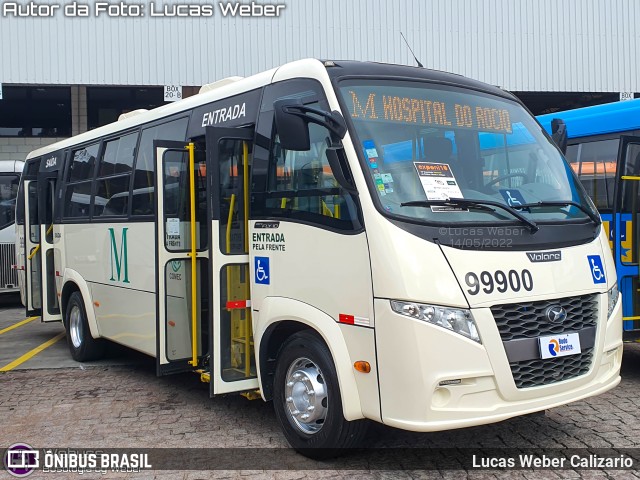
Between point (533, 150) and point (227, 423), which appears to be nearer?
point (533, 150)

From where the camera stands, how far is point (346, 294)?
444 centimetres

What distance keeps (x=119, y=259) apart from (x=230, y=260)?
2388 mm

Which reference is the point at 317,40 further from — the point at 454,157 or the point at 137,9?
the point at 454,157

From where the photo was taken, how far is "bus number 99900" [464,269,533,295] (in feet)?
13.7

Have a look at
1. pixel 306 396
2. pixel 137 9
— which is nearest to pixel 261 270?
pixel 306 396

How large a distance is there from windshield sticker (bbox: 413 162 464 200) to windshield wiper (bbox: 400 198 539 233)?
0.05 meters

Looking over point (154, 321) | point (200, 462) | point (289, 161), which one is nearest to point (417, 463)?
point (200, 462)

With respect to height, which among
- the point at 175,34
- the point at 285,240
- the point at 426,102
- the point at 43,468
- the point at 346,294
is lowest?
the point at 43,468

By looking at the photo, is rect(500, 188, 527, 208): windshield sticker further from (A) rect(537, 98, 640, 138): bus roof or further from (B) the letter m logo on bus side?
(B) the letter m logo on bus side

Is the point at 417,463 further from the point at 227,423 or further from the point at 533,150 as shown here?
the point at 533,150

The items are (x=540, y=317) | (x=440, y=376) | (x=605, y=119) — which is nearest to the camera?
(x=440, y=376)

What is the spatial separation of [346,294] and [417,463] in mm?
1286

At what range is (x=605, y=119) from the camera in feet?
25.7

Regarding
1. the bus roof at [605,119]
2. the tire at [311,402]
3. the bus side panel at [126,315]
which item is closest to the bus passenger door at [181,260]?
the bus side panel at [126,315]
